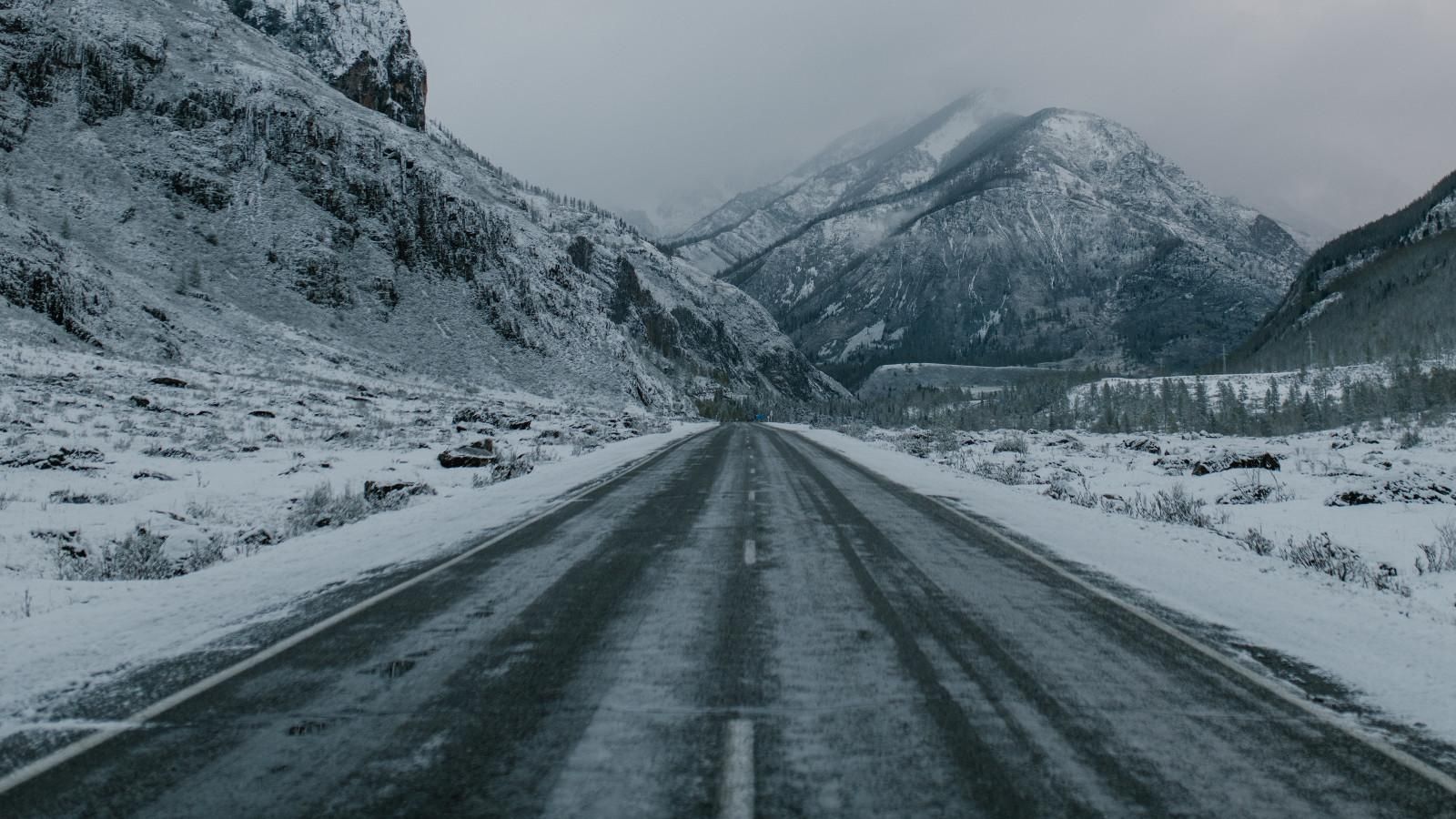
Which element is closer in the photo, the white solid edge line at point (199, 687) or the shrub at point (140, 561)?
the white solid edge line at point (199, 687)

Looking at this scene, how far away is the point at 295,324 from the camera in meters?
55.2

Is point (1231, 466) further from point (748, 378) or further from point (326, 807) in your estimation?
point (748, 378)

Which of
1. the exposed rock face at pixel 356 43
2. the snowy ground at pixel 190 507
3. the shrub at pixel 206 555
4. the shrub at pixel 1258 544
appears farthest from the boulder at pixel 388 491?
the exposed rock face at pixel 356 43

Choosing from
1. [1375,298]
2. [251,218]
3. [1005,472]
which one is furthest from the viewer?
[1375,298]

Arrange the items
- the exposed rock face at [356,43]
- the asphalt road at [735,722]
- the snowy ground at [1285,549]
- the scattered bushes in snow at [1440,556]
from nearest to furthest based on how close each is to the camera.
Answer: the asphalt road at [735,722] < the snowy ground at [1285,549] < the scattered bushes in snow at [1440,556] < the exposed rock face at [356,43]

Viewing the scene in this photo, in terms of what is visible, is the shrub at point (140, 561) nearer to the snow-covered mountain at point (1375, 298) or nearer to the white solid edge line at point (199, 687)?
the white solid edge line at point (199, 687)

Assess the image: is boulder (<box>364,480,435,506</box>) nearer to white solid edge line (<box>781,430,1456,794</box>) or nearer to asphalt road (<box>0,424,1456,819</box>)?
asphalt road (<box>0,424,1456,819</box>)

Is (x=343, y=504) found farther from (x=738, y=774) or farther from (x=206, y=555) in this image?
(x=738, y=774)

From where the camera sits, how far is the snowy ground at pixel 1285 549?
493 cm

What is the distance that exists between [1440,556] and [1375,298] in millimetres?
186053

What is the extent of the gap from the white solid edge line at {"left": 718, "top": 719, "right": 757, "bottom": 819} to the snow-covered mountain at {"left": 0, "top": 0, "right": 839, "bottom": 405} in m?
44.0

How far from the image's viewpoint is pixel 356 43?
100 meters

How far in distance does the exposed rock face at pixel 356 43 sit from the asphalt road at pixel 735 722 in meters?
113

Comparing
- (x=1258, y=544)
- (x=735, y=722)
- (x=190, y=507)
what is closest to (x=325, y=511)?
(x=190, y=507)
